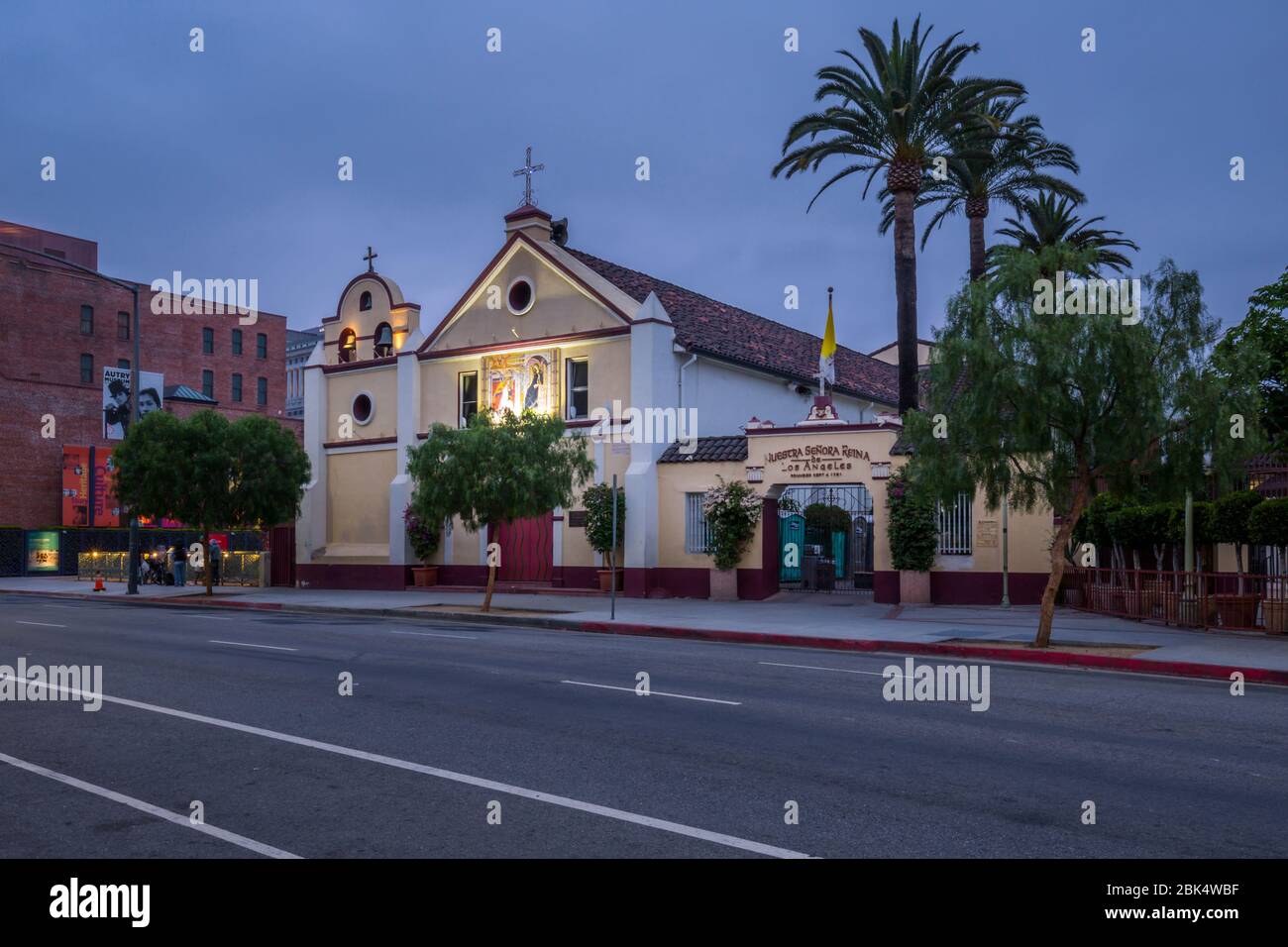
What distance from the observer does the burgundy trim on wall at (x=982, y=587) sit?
2469 cm

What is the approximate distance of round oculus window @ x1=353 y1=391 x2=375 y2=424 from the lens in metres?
36.1

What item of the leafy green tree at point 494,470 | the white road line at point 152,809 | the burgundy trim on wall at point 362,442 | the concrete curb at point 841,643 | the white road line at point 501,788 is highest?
the burgundy trim on wall at point 362,442

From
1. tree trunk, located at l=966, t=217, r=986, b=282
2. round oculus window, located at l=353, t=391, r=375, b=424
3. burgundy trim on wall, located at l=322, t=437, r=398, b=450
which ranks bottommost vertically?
burgundy trim on wall, located at l=322, t=437, r=398, b=450

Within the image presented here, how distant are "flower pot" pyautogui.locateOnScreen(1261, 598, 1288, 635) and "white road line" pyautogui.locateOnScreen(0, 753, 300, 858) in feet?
55.9

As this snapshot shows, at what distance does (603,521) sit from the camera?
94.7ft

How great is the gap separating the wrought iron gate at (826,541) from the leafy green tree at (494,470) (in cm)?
651

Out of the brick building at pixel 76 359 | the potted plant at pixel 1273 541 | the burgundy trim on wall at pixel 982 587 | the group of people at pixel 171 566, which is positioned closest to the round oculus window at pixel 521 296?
the burgundy trim on wall at pixel 982 587

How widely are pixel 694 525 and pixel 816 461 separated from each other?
3834 mm

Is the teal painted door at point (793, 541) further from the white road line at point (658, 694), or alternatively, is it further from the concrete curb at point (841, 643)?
the white road line at point (658, 694)

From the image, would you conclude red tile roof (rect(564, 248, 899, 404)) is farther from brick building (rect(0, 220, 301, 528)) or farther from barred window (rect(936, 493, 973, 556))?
brick building (rect(0, 220, 301, 528))

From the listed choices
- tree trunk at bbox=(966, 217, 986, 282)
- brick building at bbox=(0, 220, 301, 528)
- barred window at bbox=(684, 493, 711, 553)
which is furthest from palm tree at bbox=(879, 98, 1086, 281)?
brick building at bbox=(0, 220, 301, 528)

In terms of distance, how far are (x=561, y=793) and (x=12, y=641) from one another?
13398 millimetres
